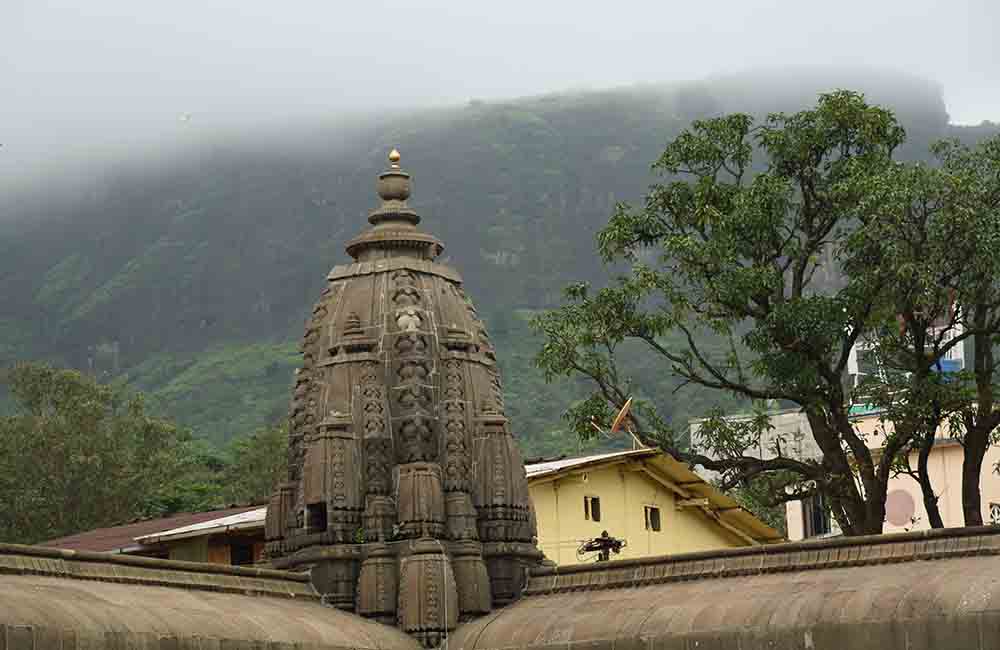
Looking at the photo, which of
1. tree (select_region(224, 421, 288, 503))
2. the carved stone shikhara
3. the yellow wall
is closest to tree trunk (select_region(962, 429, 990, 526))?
the carved stone shikhara

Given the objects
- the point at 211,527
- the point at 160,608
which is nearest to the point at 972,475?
the point at 160,608

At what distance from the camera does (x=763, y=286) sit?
37312 millimetres

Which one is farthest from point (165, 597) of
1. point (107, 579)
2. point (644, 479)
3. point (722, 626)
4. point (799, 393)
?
point (644, 479)

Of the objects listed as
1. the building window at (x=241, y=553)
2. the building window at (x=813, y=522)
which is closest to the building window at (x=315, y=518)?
the building window at (x=241, y=553)

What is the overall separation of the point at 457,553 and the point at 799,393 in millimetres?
9309

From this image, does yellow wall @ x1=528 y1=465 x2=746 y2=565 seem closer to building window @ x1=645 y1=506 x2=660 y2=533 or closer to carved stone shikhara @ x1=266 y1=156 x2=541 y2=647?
building window @ x1=645 y1=506 x2=660 y2=533

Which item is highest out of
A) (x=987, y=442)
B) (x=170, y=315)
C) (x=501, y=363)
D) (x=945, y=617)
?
(x=170, y=315)

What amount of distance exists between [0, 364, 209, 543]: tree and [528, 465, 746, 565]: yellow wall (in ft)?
80.5

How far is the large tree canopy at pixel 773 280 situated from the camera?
37.0 m

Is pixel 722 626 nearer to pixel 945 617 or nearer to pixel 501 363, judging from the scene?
pixel 945 617

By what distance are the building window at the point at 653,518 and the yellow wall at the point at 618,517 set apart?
13 centimetres

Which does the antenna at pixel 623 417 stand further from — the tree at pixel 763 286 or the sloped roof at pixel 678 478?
the sloped roof at pixel 678 478

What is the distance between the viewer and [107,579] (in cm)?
2731

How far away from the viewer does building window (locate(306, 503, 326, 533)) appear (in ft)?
104
